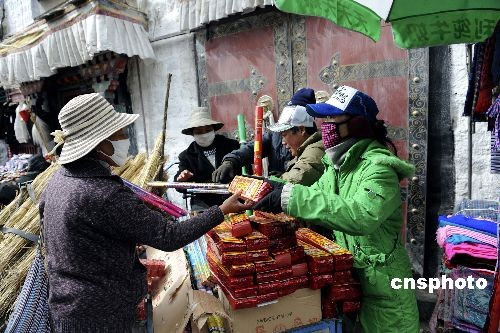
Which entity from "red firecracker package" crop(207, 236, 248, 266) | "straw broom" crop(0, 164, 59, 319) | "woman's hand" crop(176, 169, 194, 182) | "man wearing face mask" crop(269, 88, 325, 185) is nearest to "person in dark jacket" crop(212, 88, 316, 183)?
"man wearing face mask" crop(269, 88, 325, 185)

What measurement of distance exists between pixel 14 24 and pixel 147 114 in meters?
5.03

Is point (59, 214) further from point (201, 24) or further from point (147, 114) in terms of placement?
point (147, 114)

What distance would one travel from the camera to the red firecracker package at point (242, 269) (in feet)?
6.07

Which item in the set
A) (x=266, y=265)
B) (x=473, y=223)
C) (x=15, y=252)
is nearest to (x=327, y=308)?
(x=266, y=265)

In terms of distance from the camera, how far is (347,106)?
80.1 inches

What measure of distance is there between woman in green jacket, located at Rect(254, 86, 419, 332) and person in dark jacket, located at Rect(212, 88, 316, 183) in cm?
112

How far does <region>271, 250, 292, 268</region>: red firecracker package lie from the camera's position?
190cm

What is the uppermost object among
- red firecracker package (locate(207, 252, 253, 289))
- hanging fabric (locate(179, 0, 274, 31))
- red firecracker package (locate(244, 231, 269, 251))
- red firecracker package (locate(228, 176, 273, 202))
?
hanging fabric (locate(179, 0, 274, 31))

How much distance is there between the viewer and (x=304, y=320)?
1968 mm

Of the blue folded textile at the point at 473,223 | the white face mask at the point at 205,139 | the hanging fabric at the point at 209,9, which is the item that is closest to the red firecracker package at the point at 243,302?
the blue folded textile at the point at 473,223

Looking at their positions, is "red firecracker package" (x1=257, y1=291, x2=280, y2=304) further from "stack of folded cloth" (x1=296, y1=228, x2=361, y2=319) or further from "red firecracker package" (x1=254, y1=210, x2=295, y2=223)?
"red firecracker package" (x1=254, y1=210, x2=295, y2=223)

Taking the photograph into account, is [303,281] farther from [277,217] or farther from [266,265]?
[277,217]

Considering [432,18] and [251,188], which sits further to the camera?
[251,188]

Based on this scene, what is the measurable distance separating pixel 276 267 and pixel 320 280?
0.82ft
